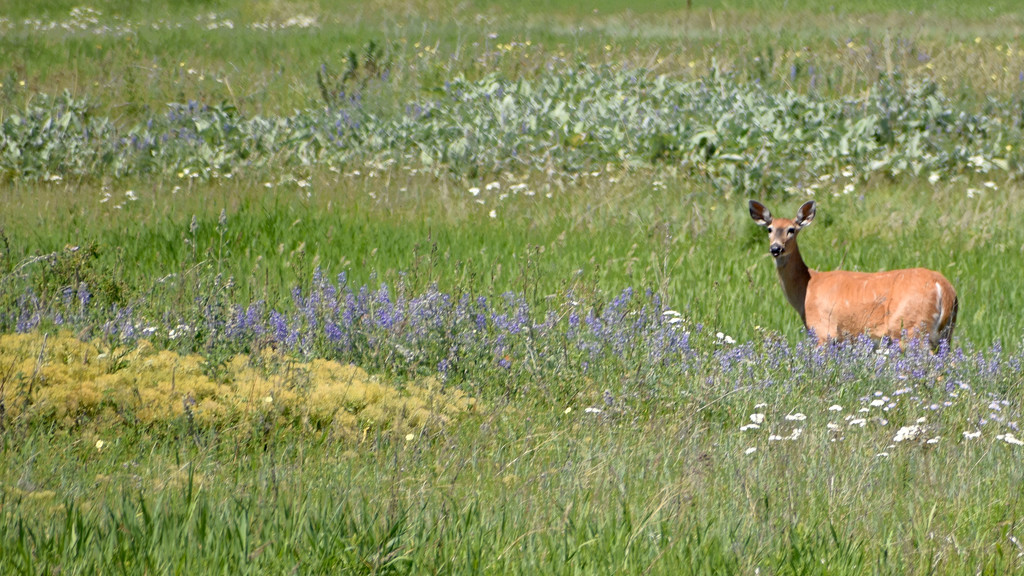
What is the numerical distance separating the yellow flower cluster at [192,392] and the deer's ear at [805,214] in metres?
3.38

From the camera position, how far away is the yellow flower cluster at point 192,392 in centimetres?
433

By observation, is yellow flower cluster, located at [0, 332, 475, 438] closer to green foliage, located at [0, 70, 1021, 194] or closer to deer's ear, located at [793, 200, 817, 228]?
deer's ear, located at [793, 200, 817, 228]

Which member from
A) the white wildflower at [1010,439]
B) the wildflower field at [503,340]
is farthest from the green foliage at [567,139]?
the white wildflower at [1010,439]

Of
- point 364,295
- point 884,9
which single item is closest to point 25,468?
point 364,295

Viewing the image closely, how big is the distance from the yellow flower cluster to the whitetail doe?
9.52 feet

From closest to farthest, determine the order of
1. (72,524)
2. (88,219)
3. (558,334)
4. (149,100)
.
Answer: (72,524) → (558,334) → (88,219) → (149,100)

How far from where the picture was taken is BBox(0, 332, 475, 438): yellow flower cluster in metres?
4.33

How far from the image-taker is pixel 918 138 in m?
12.6

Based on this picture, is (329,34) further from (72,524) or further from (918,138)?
Answer: (72,524)

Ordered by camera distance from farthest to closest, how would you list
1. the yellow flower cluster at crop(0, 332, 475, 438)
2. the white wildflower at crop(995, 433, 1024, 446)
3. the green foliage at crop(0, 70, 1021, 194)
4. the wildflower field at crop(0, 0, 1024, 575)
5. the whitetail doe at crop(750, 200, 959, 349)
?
1. the green foliage at crop(0, 70, 1021, 194)
2. the whitetail doe at crop(750, 200, 959, 349)
3. the yellow flower cluster at crop(0, 332, 475, 438)
4. the white wildflower at crop(995, 433, 1024, 446)
5. the wildflower field at crop(0, 0, 1024, 575)

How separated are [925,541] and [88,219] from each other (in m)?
8.23

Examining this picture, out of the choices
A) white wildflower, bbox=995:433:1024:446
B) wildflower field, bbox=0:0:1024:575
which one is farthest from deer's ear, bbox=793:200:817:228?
white wildflower, bbox=995:433:1024:446

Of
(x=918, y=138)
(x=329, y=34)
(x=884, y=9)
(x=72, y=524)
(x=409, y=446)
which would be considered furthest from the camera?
(x=884, y=9)

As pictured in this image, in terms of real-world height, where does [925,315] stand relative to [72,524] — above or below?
below
